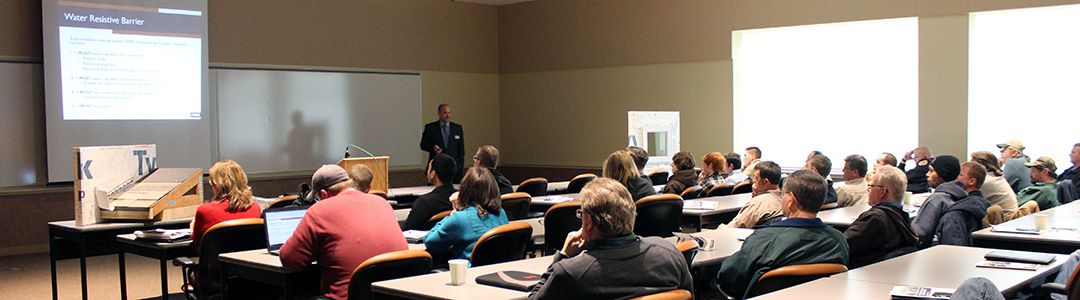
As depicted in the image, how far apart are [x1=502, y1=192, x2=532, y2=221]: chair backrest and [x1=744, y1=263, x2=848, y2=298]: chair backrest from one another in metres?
2.64

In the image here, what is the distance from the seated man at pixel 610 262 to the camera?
8.41 ft

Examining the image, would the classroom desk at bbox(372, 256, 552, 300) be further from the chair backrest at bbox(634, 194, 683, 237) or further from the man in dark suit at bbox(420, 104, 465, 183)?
the man in dark suit at bbox(420, 104, 465, 183)

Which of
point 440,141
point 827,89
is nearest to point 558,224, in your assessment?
point 440,141

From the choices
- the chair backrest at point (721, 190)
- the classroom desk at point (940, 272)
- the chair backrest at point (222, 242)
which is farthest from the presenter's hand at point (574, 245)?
the chair backrest at point (721, 190)

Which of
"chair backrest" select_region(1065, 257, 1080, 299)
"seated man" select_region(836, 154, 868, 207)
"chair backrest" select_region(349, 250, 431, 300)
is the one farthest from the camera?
"seated man" select_region(836, 154, 868, 207)

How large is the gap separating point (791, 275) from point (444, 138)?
8100 millimetres

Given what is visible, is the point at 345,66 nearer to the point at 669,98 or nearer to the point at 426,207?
the point at 669,98

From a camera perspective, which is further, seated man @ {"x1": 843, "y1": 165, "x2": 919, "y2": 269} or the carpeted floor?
the carpeted floor

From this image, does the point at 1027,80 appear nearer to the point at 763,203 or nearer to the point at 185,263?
the point at 763,203

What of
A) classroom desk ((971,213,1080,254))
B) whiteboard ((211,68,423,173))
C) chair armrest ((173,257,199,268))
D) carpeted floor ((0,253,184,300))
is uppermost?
whiteboard ((211,68,423,173))

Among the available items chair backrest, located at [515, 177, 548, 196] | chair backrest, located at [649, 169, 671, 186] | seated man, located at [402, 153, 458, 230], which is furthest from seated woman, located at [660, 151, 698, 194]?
seated man, located at [402, 153, 458, 230]

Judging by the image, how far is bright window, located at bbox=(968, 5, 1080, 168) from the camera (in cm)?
861

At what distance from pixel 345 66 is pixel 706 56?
4607mm

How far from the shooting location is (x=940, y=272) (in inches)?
130
